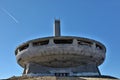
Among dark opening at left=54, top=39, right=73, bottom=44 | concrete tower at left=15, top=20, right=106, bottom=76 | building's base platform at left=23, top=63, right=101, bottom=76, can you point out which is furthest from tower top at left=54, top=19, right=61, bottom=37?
building's base platform at left=23, top=63, right=101, bottom=76

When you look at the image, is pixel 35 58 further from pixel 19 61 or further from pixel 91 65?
pixel 91 65

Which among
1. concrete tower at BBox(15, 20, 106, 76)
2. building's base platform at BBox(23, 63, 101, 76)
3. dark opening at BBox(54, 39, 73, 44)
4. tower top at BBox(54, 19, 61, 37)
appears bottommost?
building's base platform at BBox(23, 63, 101, 76)

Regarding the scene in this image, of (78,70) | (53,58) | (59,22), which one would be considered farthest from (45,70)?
(59,22)

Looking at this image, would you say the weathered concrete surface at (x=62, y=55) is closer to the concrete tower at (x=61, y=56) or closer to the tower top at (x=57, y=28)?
the concrete tower at (x=61, y=56)

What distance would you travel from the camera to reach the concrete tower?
32094mm

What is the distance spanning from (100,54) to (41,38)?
277 inches

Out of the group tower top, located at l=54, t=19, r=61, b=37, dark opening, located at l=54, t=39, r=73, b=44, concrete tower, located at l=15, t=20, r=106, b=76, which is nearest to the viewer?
concrete tower, located at l=15, t=20, r=106, b=76

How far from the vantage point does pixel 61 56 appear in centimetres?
3225

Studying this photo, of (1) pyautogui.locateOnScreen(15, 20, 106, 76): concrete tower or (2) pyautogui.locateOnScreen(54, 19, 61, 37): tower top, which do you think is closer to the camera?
(1) pyautogui.locateOnScreen(15, 20, 106, 76): concrete tower

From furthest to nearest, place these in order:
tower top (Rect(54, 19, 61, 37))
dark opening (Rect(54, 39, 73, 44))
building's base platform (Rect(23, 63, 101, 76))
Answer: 1. tower top (Rect(54, 19, 61, 37))
2. dark opening (Rect(54, 39, 73, 44))
3. building's base platform (Rect(23, 63, 101, 76))

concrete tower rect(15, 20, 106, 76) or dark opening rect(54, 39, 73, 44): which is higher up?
dark opening rect(54, 39, 73, 44)

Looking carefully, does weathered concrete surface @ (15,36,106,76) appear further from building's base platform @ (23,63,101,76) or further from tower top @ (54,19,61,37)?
tower top @ (54,19,61,37)

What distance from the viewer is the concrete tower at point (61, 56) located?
105 ft

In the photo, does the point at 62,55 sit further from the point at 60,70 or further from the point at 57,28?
the point at 57,28
